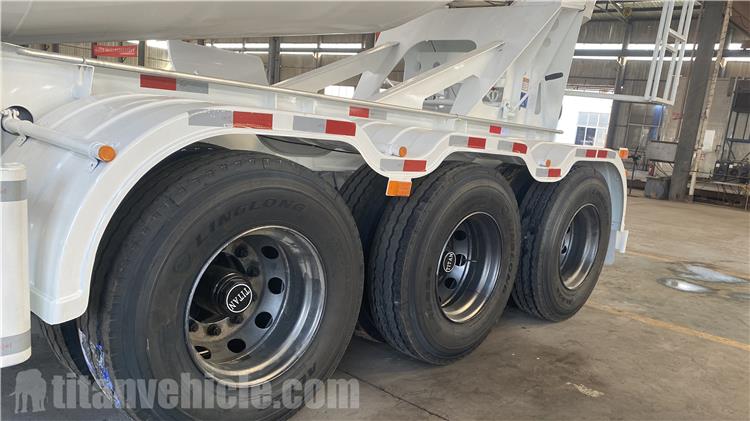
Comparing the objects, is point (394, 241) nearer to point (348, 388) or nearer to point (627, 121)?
point (348, 388)

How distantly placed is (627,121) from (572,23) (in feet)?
64.6

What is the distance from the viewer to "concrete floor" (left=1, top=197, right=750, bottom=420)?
8.43ft

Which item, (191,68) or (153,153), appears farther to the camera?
(191,68)

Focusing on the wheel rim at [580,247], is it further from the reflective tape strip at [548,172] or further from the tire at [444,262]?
the tire at [444,262]

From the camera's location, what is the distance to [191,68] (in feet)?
9.78

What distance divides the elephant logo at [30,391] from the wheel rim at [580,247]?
3291mm

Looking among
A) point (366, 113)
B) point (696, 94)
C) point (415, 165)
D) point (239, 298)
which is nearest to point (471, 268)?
point (415, 165)

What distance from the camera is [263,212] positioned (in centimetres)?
190

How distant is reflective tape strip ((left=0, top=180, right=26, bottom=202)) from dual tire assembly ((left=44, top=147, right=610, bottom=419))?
0.32 metres

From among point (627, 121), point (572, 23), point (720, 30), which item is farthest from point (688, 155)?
point (572, 23)

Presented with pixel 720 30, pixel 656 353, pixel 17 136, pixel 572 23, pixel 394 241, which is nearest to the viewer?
pixel 17 136

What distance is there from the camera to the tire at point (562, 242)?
3535 mm

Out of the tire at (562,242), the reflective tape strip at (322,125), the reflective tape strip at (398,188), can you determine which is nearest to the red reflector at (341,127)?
the reflective tape strip at (322,125)

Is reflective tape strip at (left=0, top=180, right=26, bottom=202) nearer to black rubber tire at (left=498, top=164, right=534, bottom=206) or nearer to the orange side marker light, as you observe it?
the orange side marker light
